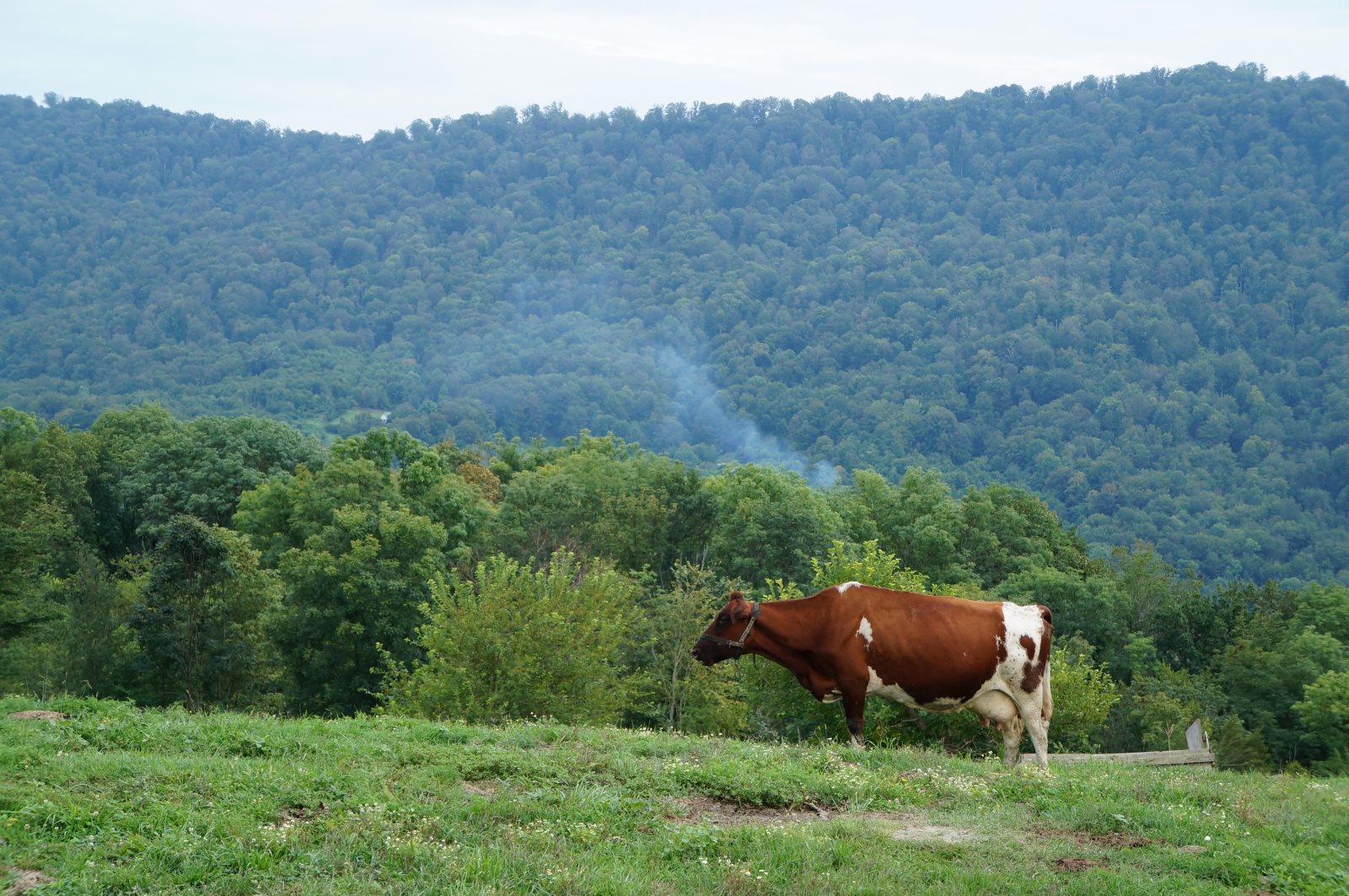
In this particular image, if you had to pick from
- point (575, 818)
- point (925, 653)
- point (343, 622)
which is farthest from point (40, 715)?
point (343, 622)

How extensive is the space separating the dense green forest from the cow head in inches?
177

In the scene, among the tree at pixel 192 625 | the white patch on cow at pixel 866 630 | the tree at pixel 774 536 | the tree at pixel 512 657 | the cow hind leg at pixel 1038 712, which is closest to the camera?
the cow hind leg at pixel 1038 712

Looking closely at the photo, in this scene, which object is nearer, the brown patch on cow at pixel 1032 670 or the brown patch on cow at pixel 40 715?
the brown patch on cow at pixel 40 715

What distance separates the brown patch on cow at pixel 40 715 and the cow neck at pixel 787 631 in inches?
376

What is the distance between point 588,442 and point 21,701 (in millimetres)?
87455

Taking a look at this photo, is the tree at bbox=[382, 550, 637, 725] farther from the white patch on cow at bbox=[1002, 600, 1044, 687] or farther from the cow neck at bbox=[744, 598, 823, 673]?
the white patch on cow at bbox=[1002, 600, 1044, 687]

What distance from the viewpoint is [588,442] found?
4028 inches

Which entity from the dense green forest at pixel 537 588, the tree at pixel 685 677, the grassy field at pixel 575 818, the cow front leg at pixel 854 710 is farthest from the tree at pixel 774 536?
the grassy field at pixel 575 818

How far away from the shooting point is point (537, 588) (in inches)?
1428

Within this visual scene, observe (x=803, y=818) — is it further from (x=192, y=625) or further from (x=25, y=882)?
(x=192, y=625)

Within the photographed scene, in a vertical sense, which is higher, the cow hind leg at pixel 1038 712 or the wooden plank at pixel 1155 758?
the cow hind leg at pixel 1038 712

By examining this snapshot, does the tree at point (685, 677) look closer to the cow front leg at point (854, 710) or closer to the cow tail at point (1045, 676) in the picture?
the cow front leg at point (854, 710)

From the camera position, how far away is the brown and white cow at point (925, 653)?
17703 millimetres

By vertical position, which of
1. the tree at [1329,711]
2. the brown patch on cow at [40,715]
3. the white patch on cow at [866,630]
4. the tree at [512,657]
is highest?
the white patch on cow at [866,630]
